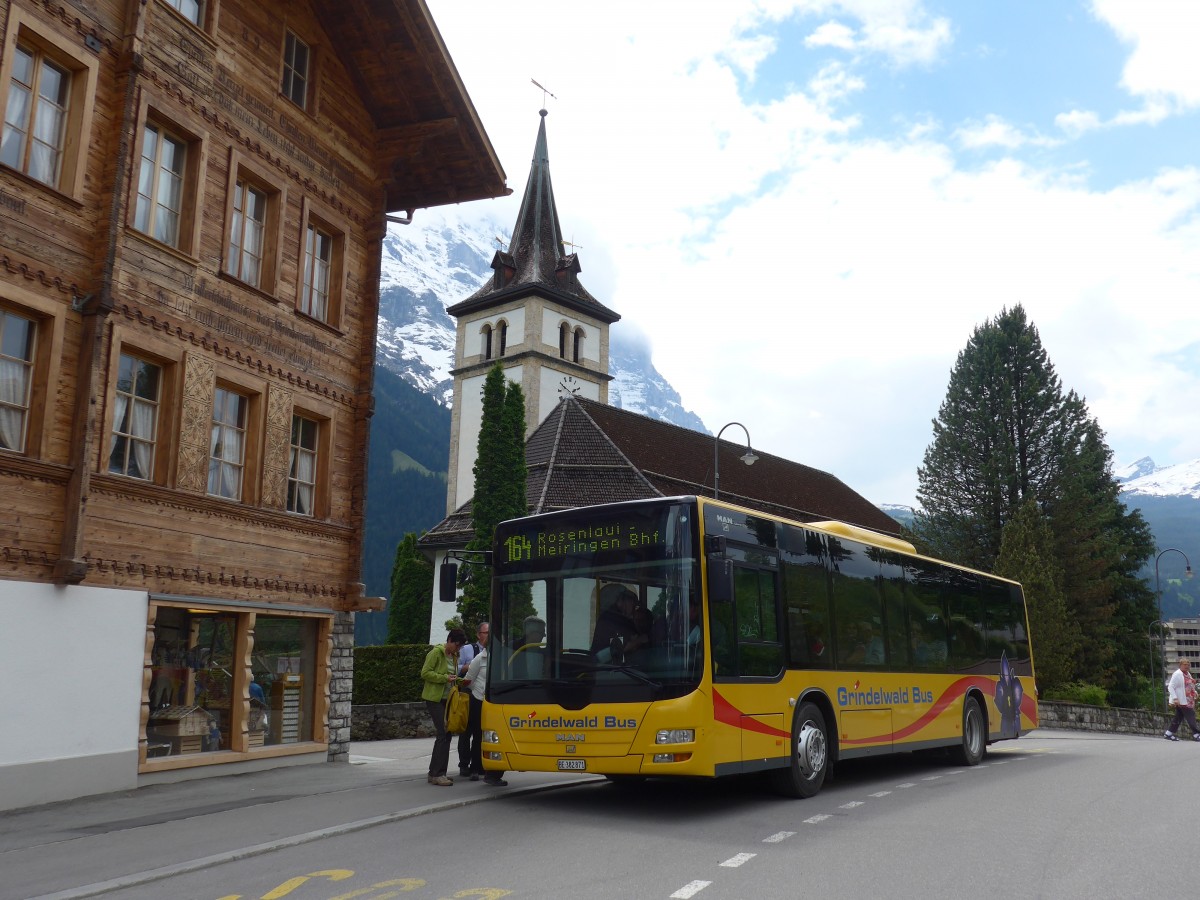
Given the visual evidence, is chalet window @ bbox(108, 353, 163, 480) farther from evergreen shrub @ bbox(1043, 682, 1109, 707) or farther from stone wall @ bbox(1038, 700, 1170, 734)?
evergreen shrub @ bbox(1043, 682, 1109, 707)

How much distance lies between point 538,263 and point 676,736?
5909 centimetres

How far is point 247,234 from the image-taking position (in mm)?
15773

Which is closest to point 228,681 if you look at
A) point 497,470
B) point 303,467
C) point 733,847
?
point 303,467

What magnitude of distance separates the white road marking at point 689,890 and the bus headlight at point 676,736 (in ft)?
8.70

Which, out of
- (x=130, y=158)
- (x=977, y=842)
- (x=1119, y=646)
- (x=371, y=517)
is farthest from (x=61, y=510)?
(x=371, y=517)

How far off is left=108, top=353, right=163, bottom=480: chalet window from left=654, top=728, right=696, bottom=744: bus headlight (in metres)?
7.07

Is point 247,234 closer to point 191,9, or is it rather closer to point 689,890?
point 191,9

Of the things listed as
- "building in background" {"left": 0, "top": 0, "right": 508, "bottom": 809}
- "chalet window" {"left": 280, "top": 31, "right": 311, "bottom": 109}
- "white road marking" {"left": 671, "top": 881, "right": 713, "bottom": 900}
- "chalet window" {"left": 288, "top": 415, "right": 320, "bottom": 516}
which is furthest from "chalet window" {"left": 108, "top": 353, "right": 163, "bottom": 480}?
"white road marking" {"left": 671, "top": 881, "right": 713, "bottom": 900}

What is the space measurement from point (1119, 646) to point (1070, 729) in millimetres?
23464

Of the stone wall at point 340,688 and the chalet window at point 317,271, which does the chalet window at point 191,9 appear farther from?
the stone wall at point 340,688

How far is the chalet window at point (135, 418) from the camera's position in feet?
43.3

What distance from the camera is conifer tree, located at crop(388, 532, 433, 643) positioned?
56125 mm

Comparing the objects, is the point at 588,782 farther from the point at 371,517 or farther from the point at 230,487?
the point at 371,517

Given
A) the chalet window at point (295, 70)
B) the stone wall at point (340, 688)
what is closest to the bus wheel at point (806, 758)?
the stone wall at point (340, 688)
